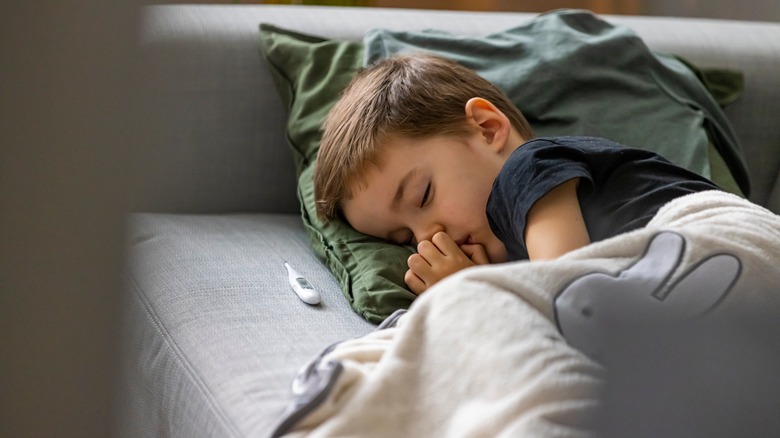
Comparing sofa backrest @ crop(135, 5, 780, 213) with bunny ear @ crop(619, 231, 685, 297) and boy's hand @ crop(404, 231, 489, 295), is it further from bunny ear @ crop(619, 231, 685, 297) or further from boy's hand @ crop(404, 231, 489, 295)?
bunny ear @ crop(619, 231, 685, 297)

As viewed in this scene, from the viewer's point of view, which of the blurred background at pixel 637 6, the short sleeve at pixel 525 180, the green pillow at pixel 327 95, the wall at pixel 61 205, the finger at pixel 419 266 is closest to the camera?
the wall at pixel 61 205

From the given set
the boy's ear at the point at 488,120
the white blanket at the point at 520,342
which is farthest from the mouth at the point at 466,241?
the white blanket at the point at 520,342

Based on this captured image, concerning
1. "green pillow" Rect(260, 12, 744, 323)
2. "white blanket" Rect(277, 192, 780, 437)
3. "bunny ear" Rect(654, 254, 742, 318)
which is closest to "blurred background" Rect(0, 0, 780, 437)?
"white blanket" Rect(277, 192, 780, 437)

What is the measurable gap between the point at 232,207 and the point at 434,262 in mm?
606

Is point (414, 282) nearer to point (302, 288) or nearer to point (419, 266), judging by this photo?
point (419, 266)

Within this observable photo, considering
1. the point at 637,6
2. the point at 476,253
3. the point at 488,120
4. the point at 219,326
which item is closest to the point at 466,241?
the point at 476,253

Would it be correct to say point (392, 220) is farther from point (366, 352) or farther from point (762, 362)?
point (762, 362)

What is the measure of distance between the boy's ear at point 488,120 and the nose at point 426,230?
14 centimetres

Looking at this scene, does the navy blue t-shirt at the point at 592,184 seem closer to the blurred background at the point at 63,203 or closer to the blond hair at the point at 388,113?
the blond hair at the point at 388,113

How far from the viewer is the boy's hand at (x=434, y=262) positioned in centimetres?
121

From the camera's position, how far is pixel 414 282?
1.24 metres

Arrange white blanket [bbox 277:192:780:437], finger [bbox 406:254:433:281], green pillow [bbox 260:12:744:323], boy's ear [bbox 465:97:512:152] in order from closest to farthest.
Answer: white blanket [bbox 277:192:780:437] < finger [bbox 406:254:433:281] < boy's ear [bbox 465:97:512:152] < green pillow [bbox 260:12:744:323]

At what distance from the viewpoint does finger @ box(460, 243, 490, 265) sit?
128 cm

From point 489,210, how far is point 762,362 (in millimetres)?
533
